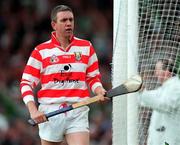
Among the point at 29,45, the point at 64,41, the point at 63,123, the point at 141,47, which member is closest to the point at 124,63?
the point at 141,47

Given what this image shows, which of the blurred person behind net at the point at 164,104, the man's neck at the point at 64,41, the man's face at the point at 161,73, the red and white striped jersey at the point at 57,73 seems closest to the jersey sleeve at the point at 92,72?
the red and white striped jersey at the point at 57,73

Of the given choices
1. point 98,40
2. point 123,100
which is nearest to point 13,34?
point 98,40

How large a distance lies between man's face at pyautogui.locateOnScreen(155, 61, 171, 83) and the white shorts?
29.7 inches

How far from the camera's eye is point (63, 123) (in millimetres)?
7957

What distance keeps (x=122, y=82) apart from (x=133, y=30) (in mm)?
490

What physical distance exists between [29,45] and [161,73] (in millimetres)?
7402

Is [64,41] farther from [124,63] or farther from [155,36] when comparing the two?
[155,36]

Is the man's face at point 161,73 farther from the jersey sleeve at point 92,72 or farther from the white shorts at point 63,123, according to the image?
the white shorts at point 63,123

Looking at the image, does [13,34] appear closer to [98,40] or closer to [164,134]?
[98,40]

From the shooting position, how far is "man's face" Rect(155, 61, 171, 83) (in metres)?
8.19

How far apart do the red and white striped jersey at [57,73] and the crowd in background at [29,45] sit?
5.18 metres

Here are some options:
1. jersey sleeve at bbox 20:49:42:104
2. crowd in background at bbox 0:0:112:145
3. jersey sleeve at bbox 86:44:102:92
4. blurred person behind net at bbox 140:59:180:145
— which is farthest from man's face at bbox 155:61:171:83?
crowd in background at bbox 0:0:112:145

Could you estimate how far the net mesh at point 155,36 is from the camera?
837 cm

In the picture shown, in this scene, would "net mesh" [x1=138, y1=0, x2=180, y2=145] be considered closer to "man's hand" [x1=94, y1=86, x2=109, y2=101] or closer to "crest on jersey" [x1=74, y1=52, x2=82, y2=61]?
"man's hand" [x1=94, y1=86, x2=109, y2=101]
